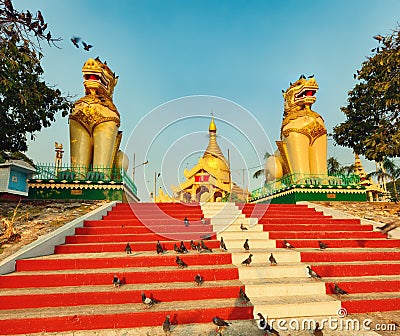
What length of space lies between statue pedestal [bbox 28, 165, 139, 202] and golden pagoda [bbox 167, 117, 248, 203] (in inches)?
537

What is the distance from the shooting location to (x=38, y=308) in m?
3.93

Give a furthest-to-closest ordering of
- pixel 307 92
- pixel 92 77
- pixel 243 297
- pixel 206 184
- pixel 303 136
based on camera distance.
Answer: pixel 206 184, pixel 307 92, pixel 303 136, pixel 92 77, pixel 243 297

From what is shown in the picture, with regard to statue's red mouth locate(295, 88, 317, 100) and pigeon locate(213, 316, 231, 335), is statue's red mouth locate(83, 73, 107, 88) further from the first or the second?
pigeon locate(213, 316, 231, 335)

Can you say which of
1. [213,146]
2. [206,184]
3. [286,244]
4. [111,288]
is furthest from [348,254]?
[213,146]

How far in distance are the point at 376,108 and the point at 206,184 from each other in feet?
48.0

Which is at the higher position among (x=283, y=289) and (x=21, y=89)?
(x=21, y=89)

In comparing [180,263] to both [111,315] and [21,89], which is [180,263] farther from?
[21,89]

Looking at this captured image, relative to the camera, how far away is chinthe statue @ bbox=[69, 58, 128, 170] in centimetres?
1138

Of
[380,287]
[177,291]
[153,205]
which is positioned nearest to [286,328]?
[177,291]

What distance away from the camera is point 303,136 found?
12.4 metres

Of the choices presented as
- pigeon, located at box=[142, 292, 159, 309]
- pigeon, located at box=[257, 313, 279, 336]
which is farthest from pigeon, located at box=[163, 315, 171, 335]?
pigeon, located at box=[257, 313, 279, 336]

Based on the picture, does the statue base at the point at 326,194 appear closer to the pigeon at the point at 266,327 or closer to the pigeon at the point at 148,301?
the pigeon at the point at 266,327

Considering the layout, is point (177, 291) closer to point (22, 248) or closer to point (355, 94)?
point (22, 248)

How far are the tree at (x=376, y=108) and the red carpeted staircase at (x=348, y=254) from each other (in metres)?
3.55
